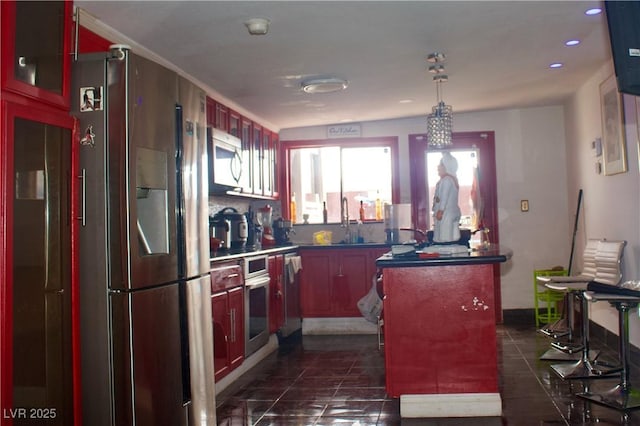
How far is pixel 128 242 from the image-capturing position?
2666mm

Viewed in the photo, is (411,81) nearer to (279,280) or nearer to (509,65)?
(509,65)

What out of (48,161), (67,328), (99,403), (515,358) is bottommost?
(515,358)

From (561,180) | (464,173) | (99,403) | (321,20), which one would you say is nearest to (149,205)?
(99,403)

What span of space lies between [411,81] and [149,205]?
9.59 feet

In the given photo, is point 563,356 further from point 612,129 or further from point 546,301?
point 612,129

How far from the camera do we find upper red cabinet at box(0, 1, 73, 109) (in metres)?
2.22

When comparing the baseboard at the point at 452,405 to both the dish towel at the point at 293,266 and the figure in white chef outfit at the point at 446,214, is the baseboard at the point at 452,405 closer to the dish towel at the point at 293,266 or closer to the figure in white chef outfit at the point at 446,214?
the figure in white chef outfit at the point at 446,214

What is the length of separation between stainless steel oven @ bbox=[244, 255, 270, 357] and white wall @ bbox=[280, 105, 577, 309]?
298 cm

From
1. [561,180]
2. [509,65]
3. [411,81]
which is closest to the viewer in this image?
[509,65]

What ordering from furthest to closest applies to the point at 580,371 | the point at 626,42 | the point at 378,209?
the point at 378,209 → the point at 580,371 → the point at 626,42

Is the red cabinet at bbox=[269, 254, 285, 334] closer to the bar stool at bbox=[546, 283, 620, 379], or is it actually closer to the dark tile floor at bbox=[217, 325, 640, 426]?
the dark tile floor at bbox=[217, 325, 640, 426]

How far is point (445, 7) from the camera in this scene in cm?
336

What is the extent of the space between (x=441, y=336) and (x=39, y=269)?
2.14 meters

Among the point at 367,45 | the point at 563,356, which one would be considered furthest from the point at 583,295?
the point at 367,45
